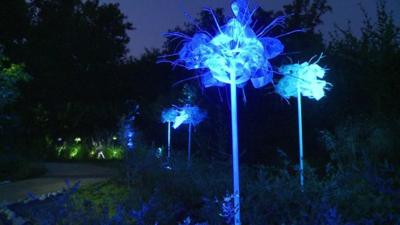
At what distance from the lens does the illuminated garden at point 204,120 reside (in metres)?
5.07

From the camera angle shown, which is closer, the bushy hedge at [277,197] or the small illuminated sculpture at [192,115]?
the bushy hedge at [277,197]

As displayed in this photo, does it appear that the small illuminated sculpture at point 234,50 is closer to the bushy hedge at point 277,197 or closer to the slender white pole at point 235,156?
the slender white pole at point 235,156

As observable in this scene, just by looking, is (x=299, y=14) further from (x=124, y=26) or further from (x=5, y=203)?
(x=5, y=203)

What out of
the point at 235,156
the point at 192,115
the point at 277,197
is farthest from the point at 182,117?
the point at 235,156

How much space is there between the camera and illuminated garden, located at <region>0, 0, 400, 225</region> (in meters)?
5.07

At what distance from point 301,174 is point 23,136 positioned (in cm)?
2182

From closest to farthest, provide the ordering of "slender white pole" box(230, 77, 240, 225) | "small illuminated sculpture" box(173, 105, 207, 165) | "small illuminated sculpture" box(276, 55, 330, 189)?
"slender white pole" box(230, 77, 240, 225)
"small illuminated sculpture" box(276, 55, 330, 189)
"small illuminated sculpture" box(173, 105, 207, 165)

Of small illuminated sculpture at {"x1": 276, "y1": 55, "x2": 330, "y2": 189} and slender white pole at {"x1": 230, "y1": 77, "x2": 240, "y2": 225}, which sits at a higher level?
small illuminated sculpture at {"x1": 276, "y1": 55, "x2": 330, "y2": 189}

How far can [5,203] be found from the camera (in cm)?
873

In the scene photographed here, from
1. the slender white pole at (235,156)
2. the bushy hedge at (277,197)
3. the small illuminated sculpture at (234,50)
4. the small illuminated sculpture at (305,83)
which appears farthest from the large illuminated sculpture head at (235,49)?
the small illuminated sculpture at (305,83)

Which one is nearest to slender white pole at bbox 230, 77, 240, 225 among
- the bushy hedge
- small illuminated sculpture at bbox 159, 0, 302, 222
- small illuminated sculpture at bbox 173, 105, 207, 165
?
small illuminated sculpture at bbox 159, 0, 302, 222

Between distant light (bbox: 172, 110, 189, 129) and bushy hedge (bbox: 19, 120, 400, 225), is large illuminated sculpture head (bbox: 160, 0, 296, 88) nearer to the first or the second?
bushy hedge (bbox: 19, 120, 400, 225)

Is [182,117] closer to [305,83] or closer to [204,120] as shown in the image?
[204,120]

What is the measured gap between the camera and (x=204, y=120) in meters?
15.3
